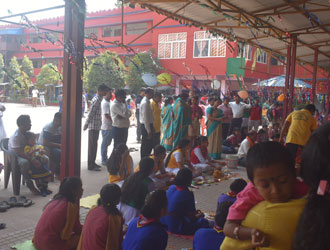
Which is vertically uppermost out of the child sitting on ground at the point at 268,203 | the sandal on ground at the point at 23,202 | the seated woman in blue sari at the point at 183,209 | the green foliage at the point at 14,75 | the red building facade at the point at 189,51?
the red building facade at the point at 189,51

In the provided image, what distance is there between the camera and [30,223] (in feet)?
12.8

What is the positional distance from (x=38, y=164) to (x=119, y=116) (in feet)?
Answer: 6.64

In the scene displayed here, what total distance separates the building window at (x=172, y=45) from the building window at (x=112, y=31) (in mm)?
5233

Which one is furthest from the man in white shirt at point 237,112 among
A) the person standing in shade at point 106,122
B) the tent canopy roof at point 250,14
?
the person standing in shade at point 106,122

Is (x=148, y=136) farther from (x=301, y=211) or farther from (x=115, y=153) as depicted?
(x=301, y=211)

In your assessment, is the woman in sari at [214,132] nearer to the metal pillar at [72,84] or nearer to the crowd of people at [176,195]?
the crowd of people at [176,195]

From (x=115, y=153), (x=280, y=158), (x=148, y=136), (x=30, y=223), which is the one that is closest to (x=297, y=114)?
(x=148, y=136)

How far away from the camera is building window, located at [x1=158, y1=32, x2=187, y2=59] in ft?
76.3

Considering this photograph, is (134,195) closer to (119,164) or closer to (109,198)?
(109,198)

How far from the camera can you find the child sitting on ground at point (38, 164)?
16.0 ft

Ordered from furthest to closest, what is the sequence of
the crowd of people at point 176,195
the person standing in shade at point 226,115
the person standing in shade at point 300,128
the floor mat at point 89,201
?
the person standing in shade at point 226,115 → the person standing in shade at point 300,128 → the floor mat at point 89,201 → the crowd of people at point 176,195

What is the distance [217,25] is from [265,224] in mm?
7309

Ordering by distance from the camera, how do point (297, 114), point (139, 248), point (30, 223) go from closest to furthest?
1. point (139, 248)
2. point (30, 223)
3. point (297, 114)

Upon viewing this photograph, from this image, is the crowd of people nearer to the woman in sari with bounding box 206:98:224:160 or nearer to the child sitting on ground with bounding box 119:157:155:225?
the child sitting on ground with bounding box 119:157:155:225
